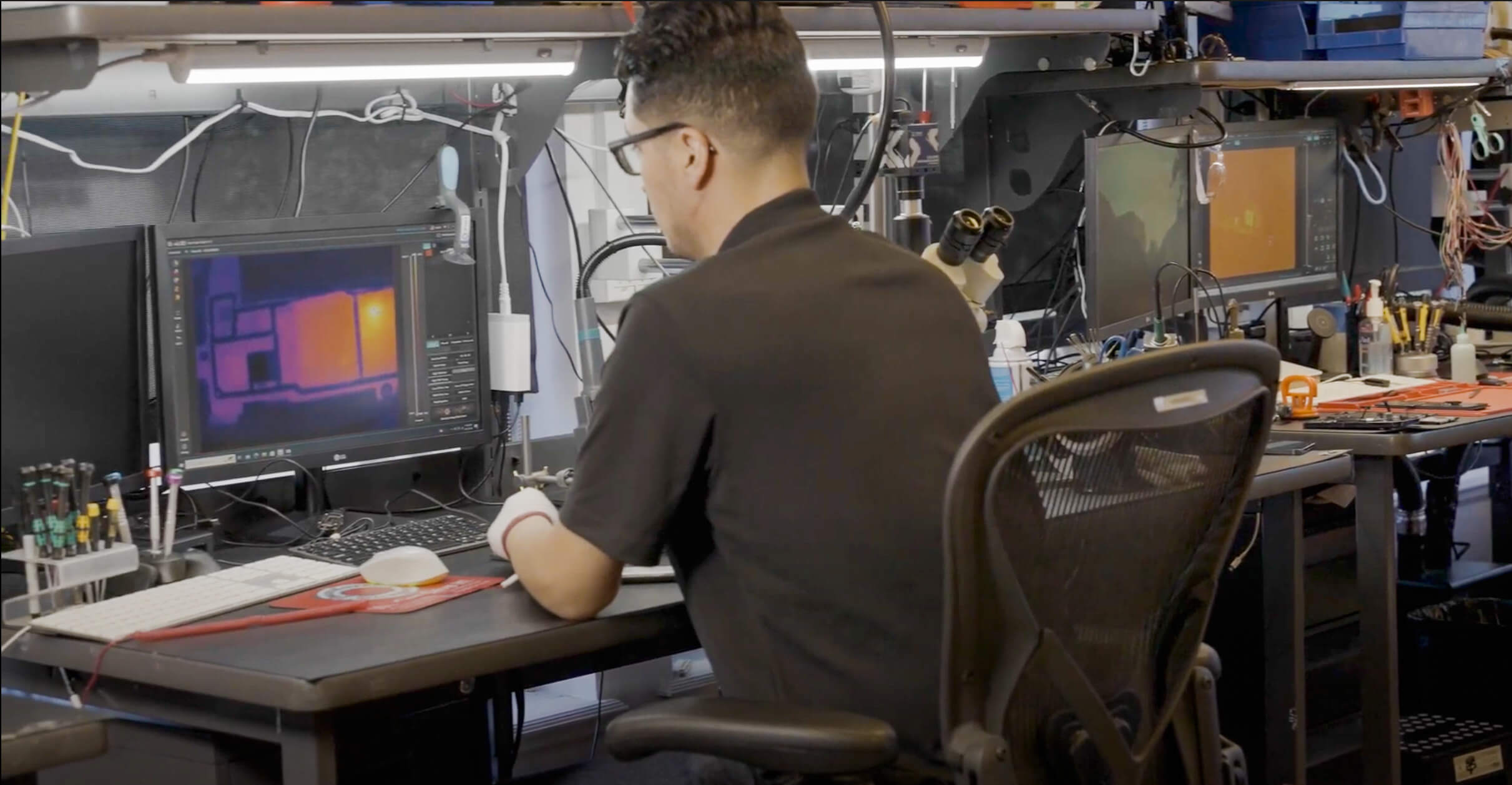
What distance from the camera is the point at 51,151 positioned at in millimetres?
2070

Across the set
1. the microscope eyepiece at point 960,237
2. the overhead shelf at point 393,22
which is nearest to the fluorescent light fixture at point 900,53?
the overhead shelf at point 393,22

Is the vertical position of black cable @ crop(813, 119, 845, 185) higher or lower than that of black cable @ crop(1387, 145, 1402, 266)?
higher

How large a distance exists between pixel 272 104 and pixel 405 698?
2.78 ft

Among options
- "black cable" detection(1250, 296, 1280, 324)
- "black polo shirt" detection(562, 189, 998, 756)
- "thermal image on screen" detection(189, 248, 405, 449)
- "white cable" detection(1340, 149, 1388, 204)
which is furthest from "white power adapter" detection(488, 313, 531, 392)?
"white cable" detection(1340, 149, 1388, 204)

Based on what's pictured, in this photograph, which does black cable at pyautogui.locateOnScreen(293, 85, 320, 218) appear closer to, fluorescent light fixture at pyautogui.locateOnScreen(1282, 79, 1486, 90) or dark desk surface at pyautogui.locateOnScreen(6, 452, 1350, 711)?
dark desk surface at pyautogui.locateOnScreen(6, 452, 1350, 711)

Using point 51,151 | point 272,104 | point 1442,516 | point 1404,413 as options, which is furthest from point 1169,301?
point 51,151

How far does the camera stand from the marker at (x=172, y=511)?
1.87 meters

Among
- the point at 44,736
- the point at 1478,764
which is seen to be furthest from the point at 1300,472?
the point at 44,736

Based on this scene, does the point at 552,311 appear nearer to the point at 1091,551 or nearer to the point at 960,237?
the point at 960,237

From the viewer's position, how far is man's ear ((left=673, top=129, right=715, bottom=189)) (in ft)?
5.41

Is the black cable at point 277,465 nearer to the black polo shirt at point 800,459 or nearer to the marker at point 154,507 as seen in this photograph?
the marker at point 154,507

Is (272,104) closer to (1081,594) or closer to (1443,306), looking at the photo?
(1081,594)

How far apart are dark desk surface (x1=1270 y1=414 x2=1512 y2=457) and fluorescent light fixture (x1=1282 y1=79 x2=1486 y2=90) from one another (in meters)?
0.71

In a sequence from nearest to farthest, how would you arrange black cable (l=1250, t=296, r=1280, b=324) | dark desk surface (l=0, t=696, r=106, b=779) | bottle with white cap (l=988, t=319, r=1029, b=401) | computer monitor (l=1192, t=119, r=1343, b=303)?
dark desk surface (l=0, t=696, r=106, b=779) → bottle with white cap (l=988, t=319, r=1029, b=401) → computer monitor (l=1192, t=119, r=1343, b=303) → black cable (l=1250, t=296, r=1280, b=324)
